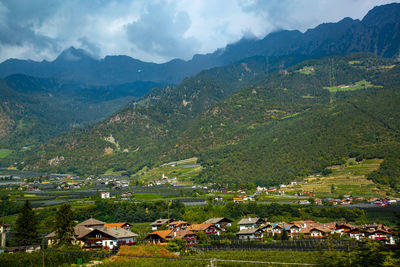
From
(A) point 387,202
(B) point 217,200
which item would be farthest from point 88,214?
(A) point 387,202

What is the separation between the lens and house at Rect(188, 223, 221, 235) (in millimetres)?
82194

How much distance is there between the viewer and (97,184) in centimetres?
18812

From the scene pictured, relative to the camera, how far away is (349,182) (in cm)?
13212

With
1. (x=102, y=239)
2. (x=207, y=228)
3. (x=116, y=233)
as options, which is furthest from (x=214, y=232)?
(x=102, y=239)

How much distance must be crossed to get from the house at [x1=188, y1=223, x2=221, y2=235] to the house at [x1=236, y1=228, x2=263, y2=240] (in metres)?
5.45

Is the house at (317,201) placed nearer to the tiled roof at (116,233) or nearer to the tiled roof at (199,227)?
the tiled roof at (199,227)

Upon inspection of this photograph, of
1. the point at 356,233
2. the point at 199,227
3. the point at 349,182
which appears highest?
the point at 349,182

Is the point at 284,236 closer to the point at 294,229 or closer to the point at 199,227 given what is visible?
the point at 294,229

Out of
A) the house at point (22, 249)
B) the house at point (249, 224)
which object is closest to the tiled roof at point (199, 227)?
the house at point (249, 224)

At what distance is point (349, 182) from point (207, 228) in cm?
6856

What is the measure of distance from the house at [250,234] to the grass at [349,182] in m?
53.3

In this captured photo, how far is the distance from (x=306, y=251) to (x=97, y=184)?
14327 cm

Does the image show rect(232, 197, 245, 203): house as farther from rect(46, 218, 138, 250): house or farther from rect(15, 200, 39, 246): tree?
rect(15, 200, 39, 246): tree

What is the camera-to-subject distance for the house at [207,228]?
82.2m
